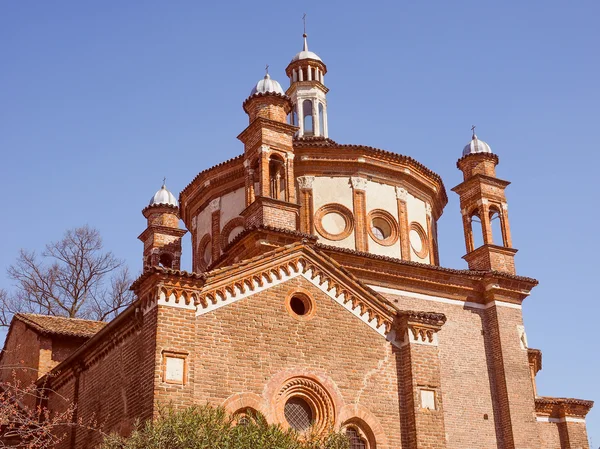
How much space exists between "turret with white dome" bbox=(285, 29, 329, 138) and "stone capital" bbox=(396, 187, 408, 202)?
4911 millimetres

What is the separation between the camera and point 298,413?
48.0 feet

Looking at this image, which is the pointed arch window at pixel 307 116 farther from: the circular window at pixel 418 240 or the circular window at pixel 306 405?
the circular window at pixel 306 405

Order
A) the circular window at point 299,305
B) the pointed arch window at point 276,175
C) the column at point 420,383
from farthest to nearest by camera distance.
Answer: the pointed arch window at point 276,175 → the circular window at point 299,305 → the column at point 420,383

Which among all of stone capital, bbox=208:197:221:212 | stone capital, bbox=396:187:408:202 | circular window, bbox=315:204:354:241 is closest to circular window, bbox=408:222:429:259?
stone capital, bbox=396:187:408:202

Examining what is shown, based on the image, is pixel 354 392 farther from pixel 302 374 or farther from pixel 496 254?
pixel 496 254

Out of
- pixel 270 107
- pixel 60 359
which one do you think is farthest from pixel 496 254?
pixel 60 359

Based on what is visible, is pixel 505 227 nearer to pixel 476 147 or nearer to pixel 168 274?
pixel 476 147

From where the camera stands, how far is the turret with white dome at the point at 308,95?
29.0m

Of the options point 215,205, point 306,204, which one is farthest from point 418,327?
point 215,205

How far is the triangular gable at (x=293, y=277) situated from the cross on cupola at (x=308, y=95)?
13.8 meters

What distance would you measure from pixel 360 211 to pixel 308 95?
22.9 ft

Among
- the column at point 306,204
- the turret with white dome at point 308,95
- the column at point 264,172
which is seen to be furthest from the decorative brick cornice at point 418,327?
the turret with white dome at point 308,95

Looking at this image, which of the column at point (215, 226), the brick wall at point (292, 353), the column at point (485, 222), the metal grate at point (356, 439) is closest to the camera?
the brick wall at point (292, 353)

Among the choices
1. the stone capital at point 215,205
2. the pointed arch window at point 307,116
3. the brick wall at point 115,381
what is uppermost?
the pointed arch window at point 307,116
